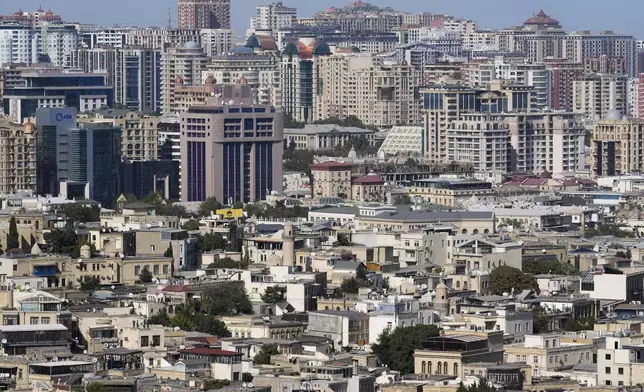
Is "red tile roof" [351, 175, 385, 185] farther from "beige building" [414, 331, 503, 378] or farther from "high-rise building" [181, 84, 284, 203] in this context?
"beige building" [414, 331, 503, 378]

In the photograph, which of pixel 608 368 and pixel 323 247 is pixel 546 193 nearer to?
pixel 323 247

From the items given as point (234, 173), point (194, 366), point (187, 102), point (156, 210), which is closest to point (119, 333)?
point (194, 366)

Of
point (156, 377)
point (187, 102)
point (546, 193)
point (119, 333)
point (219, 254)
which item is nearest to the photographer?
point (156, 377)

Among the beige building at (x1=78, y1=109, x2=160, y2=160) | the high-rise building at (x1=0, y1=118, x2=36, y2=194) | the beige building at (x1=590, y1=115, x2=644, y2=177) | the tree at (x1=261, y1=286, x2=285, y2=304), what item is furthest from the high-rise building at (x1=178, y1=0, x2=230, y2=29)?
the tree at (x1=261, y1=286, x2=285, y2=304)

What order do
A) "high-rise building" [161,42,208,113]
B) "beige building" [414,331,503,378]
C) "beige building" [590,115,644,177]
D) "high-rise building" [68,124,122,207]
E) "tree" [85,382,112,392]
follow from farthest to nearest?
"high-rise building" [161,42,208,113]
"beige building" [590,115,644,177]
"high-rise building" [68,124,122,207]
"beige building" [414,331,503,378]
"tree" [85,382,112,392]

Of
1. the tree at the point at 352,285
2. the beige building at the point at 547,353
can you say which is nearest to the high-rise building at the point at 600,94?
the tree at the point at 352,285

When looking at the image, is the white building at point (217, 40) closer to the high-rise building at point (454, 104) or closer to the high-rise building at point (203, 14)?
the high-rise building at point (203, 14)
